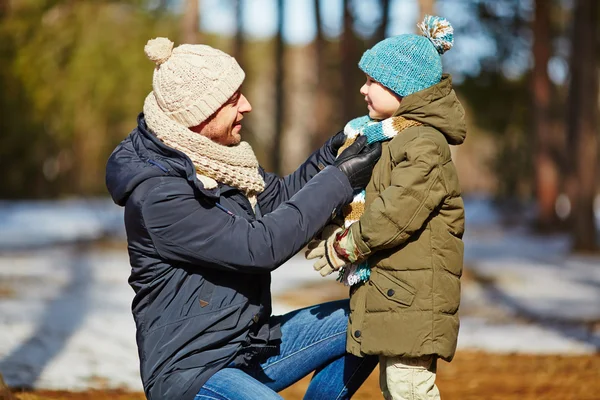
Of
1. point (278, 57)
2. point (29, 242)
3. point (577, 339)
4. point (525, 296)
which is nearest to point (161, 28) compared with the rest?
point (278, 57)

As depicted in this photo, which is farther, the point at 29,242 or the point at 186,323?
the point at 29,242

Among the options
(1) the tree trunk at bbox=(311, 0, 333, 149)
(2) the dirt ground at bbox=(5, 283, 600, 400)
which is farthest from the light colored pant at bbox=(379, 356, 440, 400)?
(1) the tree trunk at bbox=(311, 0, 333, 149)

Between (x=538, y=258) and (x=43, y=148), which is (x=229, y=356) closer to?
(x=538, y=258)

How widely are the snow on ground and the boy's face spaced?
303 centimetres

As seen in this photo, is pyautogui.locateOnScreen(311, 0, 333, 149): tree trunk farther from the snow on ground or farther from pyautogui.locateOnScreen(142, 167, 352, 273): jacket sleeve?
pyautogui.locateOnScreen(142, 167, 352, 273): jacket sleeve

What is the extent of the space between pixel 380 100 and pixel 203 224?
0.89 metres

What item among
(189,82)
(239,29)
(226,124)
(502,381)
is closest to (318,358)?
(226,124)

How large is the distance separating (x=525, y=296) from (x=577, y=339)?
2263 mm

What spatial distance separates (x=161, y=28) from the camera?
27188mm

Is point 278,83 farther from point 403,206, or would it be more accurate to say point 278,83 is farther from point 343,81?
point 403,206

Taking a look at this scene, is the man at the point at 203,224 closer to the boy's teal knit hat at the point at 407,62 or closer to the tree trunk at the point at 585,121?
the boy's teal knit hat at the point at 407,62

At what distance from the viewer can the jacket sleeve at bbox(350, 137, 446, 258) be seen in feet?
9.08

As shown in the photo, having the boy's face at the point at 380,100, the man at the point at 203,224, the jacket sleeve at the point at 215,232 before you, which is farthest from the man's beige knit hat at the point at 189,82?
the boy's face at the point at 380,100

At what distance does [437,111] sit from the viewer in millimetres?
2926
